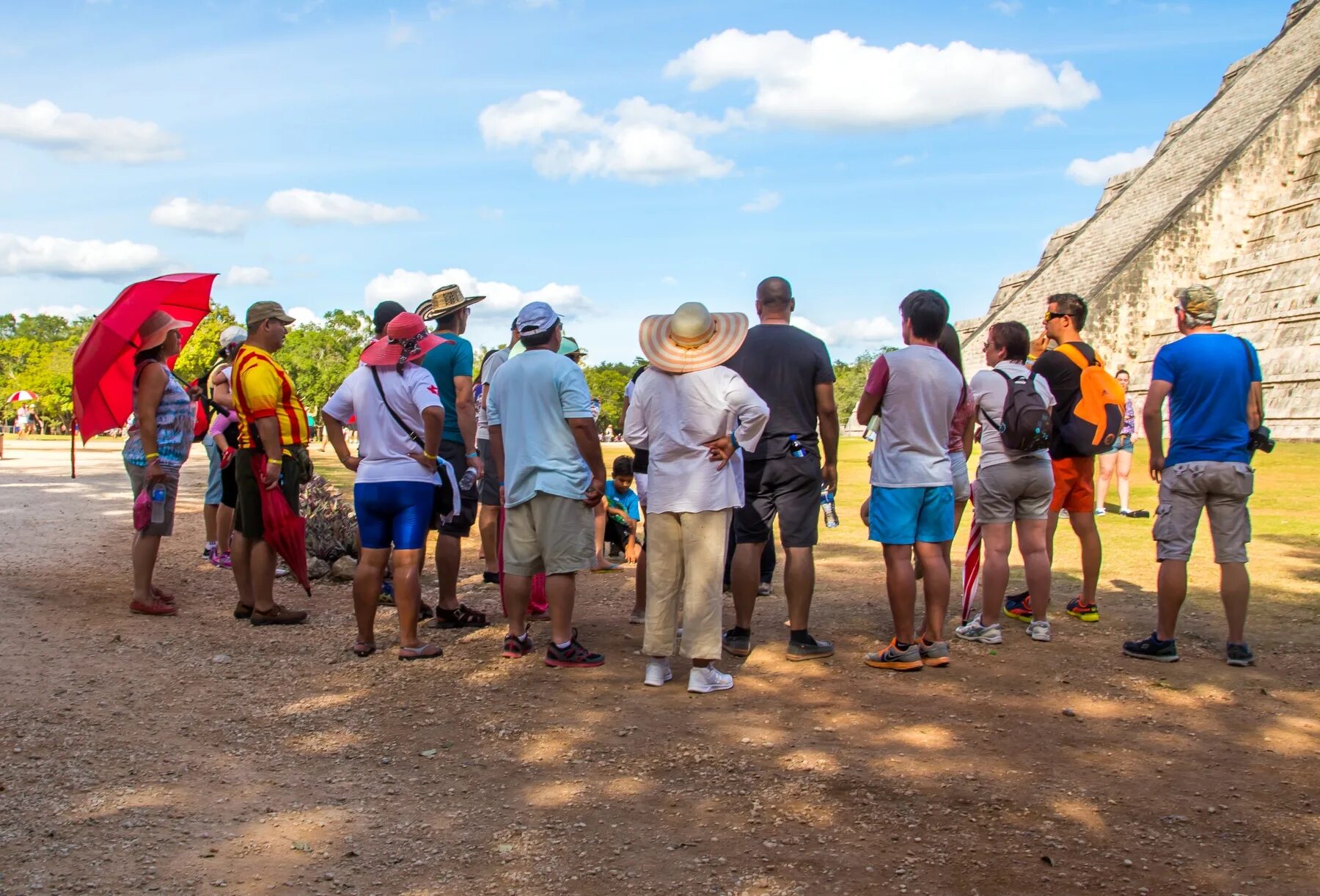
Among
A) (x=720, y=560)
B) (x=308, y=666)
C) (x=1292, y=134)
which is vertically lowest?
(x=308, y=666)

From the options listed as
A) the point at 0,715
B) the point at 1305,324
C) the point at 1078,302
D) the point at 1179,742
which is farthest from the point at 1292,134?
the point at 0,715

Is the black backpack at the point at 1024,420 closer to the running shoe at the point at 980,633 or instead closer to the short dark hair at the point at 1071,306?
the short dark hair at the point at 1071,306

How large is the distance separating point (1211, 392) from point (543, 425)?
11.5 ft

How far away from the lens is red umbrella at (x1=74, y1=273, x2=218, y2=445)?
715 cm

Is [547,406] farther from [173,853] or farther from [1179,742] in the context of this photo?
[1179,742]

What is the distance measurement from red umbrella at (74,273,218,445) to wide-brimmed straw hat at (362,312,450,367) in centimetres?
200

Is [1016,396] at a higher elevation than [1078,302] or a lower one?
lower

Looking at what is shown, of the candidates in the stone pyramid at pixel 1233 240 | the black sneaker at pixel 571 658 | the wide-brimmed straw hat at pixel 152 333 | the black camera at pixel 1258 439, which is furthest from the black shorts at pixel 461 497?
the stone pyramid at pixel 1233 240

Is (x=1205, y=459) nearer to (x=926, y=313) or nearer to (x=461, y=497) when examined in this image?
(x=926, y=313)

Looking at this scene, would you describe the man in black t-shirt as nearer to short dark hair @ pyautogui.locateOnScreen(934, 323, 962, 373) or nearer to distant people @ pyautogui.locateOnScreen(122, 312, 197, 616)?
short dark hair @ pyautogui.locateOnScreen(934, 323, 962, 373)

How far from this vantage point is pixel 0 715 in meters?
5.07

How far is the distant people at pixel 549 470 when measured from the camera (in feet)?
19.4

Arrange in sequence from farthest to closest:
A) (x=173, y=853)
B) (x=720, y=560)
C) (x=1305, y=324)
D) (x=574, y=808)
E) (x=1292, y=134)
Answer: (x=1292, y=134)
(x=1305, y=324)
(x=720, y=560)
(x=574, y=808)
(x=173, y=853)

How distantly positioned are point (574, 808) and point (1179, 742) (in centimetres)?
258
